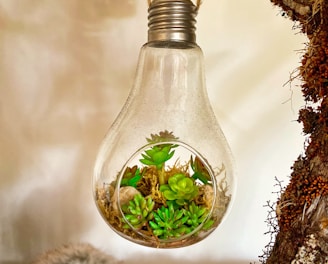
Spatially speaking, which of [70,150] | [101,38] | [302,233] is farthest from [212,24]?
[302,233]

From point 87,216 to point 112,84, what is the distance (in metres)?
0.27

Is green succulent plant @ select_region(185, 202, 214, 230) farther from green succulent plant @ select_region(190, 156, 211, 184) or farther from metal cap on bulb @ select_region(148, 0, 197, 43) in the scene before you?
metal cap on bulb @ select_region(148, 0, 197, 43)

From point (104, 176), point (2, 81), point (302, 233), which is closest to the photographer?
point (302, 233)

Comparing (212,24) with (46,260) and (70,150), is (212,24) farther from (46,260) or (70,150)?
(46,260)

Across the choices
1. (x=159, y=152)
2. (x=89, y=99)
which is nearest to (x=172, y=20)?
(x=159, y=152)

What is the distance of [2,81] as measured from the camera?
0.93 metres

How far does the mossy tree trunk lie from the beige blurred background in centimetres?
35

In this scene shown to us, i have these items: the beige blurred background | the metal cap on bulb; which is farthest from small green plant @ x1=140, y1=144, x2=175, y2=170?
the beige blurred background

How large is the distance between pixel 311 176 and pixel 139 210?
0.74ft

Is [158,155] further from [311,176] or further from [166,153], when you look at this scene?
[311,176]

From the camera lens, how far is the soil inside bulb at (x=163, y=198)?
0.64 meters

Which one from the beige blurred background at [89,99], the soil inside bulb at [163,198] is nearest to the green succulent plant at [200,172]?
the soil inside bulb at [163,198]

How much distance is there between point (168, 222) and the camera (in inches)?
25.1

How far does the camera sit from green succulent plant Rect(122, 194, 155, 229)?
64cm
